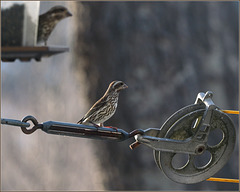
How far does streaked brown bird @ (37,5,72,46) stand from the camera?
3.57m

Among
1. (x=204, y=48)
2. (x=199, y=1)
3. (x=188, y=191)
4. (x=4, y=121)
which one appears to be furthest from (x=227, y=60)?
(x=4, y=121)

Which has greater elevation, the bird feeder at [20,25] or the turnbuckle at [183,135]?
the bird feeder at [20,25]

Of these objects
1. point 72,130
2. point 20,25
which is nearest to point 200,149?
point 72,130

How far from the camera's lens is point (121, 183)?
16.5 ft

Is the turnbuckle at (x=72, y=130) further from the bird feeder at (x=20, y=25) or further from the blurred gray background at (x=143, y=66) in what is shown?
the blurred gray background at (x=143, y=66)

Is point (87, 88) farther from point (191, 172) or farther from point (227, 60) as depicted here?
point (191, 172)

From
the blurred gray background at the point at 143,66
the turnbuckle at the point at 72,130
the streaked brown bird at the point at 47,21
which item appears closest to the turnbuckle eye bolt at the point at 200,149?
the turnbuckle at the point at 72,130

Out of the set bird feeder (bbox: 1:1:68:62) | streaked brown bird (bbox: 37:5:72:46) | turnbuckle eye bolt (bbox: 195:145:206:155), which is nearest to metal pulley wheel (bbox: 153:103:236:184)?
turnbuckle eye bolt (bbox: 195:145:206:155)

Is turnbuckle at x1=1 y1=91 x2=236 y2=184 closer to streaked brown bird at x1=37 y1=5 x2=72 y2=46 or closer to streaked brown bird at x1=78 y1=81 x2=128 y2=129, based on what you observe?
streaked brown bird at x1=78 y1=81 x2=128 y2=129

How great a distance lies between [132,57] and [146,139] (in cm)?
295

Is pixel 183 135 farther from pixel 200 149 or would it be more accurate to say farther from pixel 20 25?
pixel 20 25

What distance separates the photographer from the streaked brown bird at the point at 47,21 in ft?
11.7

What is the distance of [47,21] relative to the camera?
359 cm

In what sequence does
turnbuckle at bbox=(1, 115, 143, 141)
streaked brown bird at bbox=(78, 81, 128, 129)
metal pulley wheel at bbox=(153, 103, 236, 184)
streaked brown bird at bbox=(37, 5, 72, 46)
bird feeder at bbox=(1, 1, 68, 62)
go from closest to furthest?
turnbuckle at bbox=(1, 115, 143, 141) < metal pulley wheel at bbox=(153, 103, 236, 184) < streaked brown bird at bbox=(78, 81, 128, 129) < bird feeder at bbox=(1, 1, 68, 62) < streaked brown bird at bbox=(37, 5, 72, 46)
